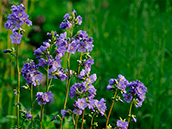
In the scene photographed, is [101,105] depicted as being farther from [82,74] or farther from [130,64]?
[130,64]

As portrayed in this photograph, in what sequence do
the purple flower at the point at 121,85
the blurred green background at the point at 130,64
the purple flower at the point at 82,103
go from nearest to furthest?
the purple flower at the point at 82,103
the purple flower at the point at 121,85
the blurred green background at the point at 130,64

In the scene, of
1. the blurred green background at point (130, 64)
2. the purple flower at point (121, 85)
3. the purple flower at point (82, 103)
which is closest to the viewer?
the purple flower at point (82, 103)

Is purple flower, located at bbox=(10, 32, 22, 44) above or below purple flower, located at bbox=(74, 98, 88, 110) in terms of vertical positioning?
above

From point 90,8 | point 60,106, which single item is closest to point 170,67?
point 90,8

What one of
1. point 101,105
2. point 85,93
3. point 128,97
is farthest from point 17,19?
point 128,97

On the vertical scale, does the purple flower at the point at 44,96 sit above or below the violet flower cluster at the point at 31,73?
below

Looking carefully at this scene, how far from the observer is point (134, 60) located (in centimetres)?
275

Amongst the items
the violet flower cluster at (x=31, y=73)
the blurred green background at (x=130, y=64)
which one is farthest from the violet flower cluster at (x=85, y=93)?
the blurred green background at (x=130, y=64)

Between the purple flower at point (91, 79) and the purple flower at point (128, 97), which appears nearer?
the purple flower at point (91, 79)

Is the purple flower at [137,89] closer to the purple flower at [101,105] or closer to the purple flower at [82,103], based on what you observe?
the purple flower at [101,105]

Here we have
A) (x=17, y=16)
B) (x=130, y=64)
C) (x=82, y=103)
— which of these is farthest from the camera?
(x=130, y=64)

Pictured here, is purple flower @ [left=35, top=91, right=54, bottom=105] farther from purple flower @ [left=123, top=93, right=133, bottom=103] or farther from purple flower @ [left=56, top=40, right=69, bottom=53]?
purple flower @ [left=123, top=93, right=133, bottom=103]

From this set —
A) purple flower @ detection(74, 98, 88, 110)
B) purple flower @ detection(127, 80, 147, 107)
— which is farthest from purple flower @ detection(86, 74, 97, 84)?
purple flower @ detection(127, 80, 147, 107)

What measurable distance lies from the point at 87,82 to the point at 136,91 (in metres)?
0.32
